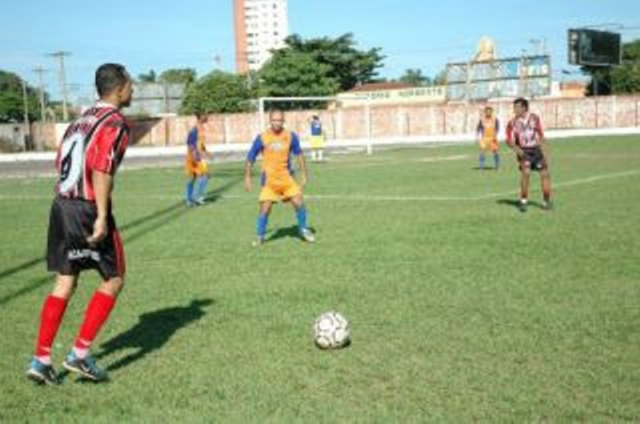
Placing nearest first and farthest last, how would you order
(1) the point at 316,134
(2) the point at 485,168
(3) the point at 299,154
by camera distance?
(3) the point at 299,154, (2) the point at 485,168, (1) the point at 316,134

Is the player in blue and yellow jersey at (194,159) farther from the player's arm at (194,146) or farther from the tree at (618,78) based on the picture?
the tree at (618,78)

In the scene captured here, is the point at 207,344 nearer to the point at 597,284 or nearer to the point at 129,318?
the point at 129,318

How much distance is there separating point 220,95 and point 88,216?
241 ft

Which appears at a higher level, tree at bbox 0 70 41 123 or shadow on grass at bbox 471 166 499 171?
tree at bbox 0 70 41 123

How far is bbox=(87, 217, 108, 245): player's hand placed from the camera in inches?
214

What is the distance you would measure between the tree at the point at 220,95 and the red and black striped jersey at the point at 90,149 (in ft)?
236

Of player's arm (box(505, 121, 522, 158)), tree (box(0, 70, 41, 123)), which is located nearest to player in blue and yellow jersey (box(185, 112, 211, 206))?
player's arm (box(505, 121, 522, 158))

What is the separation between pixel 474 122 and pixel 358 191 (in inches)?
1727

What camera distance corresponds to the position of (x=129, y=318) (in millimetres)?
7613

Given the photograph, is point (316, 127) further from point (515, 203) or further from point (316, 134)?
point (515, 203)

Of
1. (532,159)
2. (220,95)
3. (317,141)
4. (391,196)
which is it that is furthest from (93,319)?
(220,95)

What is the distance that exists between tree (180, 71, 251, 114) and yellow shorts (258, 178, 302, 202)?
216 ft

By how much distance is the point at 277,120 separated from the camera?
11680 millimetres

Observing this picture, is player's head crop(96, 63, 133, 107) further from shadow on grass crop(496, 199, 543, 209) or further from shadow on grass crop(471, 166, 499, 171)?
shadow on grass crop(471, 166, 499, 171)
